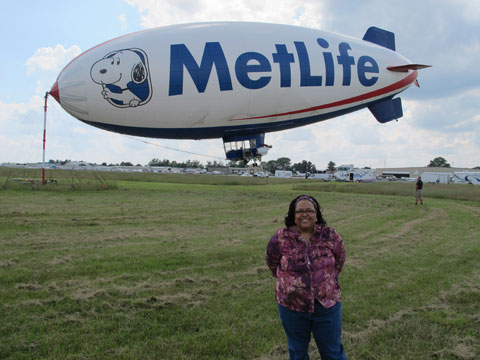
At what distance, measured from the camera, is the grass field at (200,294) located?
13.2ft

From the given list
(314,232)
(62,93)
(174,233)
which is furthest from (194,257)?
(62,93)

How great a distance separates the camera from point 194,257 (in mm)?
7879

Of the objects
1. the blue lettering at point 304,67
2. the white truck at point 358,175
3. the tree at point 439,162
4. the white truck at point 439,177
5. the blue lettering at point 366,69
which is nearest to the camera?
the blue lettering at point 304,67

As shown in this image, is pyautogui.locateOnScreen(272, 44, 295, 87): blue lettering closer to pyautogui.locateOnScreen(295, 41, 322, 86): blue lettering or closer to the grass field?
pyautogui.locateOnScreen(295, 41, 322, 86): blue lettering

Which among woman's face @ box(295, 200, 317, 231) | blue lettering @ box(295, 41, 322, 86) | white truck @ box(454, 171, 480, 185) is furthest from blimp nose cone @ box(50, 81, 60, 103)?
white truck @ box(454, 171, 480, 185)

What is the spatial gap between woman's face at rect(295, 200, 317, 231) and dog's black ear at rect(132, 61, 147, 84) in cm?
1144

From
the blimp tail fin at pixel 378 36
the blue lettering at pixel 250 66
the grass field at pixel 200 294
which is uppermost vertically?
the blimp tail fin at pixel 378 36

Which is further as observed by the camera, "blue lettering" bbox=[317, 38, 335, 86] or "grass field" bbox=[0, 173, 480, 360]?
"blue lettering" bbox=[317, 38, 335, 86]

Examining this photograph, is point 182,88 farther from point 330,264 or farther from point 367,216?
point 330,264

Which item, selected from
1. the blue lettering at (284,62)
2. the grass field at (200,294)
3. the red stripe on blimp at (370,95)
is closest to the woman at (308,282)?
the grass field at (200,294)

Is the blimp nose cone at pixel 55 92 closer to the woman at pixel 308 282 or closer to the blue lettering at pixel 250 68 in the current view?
the blue lettering at pixel 250 68

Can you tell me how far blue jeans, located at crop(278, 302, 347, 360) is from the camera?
2.97 metres

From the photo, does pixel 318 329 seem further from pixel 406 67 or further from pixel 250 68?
pixel 406 67

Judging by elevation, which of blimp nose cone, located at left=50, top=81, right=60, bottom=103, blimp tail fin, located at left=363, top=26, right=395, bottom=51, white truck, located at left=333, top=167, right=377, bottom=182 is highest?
blimp tail fin, located at left=363, top=26, right=395, bottom=51
